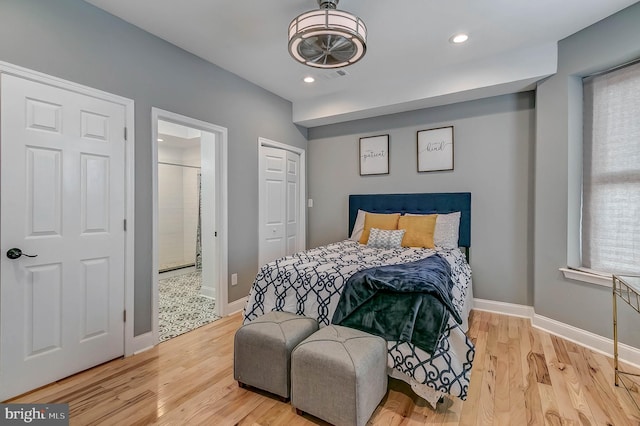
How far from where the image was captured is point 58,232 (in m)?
2.10

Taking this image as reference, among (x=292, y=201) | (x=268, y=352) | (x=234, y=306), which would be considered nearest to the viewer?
(x=268, y=352)

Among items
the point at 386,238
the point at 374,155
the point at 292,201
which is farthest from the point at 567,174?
the point at 292,201

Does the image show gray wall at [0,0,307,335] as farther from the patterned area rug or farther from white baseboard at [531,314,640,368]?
white baseboard at [531,314,640,368]

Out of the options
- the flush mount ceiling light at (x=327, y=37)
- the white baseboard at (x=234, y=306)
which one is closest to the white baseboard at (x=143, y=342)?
the white baseboard at (x=234, y=306)

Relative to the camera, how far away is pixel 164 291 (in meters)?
4.22

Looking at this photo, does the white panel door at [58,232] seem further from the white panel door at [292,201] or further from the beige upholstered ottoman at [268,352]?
the white panel door at [292,201]

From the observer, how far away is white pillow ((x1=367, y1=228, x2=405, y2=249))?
332 cm

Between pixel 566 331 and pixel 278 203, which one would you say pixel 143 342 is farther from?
pixel 566 331

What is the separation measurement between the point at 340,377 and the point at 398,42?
2.80m

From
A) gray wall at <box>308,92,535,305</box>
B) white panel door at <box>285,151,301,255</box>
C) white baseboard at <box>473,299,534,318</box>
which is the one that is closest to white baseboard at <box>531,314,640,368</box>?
→ white baseboard at <box>473,299,534,318</box>

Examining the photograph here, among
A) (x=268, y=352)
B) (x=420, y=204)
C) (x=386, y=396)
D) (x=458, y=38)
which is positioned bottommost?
(x=386, y=396)

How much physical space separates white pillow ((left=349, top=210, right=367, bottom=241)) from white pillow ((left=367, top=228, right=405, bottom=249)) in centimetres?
39

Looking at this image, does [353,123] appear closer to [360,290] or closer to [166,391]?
[360,290]

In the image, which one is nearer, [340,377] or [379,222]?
[340,377]
